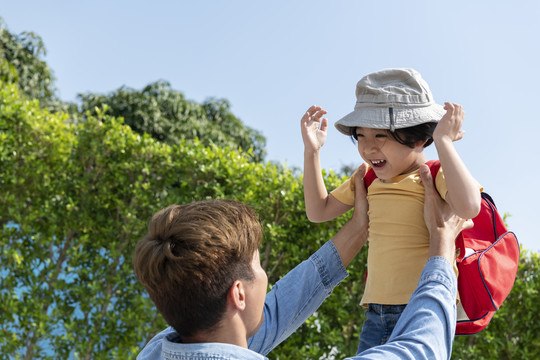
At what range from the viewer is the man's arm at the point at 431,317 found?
1496mm

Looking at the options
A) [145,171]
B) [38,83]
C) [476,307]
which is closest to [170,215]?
[476,307]

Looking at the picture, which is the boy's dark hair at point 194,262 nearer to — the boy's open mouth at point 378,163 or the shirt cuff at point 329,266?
the shirt cuff at point 329,266

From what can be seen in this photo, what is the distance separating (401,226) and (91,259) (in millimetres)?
3723

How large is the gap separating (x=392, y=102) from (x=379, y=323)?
809 mm

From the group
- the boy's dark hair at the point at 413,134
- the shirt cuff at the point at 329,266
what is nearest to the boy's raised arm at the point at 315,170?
the shirt cuff at the point at 329,266

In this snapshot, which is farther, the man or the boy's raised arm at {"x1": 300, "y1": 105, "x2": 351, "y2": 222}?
the boy's raised arm at {"x1": 300, "y1": 105, "x2": 351, "y2": 222}

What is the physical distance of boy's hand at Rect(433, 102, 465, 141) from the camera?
1783 mm

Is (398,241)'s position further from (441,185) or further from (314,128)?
(314,128)

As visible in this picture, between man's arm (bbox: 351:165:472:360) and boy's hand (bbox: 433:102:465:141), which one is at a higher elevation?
boy's hand (bbox: 433:102:465:141)

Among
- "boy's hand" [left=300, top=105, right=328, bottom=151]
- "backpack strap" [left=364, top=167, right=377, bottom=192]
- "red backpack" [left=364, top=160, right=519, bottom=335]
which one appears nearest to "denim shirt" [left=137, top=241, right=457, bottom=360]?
"red backpack" [left=364, top=160, right=519, bottom=335]

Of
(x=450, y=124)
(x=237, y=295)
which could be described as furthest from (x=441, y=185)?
(x=237, y=295)

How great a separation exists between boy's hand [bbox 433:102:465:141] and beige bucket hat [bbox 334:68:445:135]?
186 mm

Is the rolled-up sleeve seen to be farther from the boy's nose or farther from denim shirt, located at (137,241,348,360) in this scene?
the boy's nose

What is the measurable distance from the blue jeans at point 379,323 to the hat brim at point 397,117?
65cm
